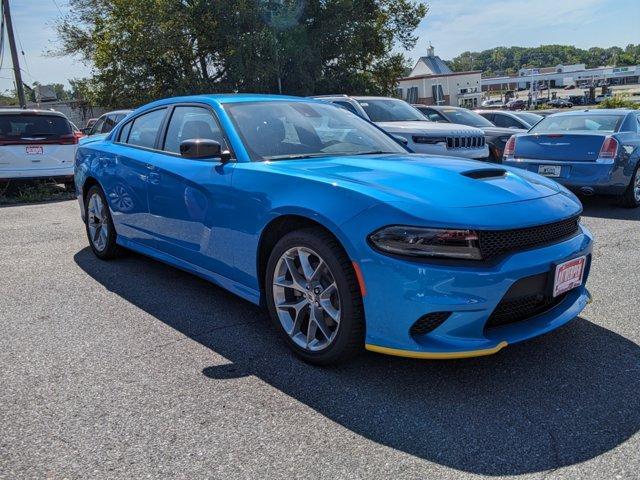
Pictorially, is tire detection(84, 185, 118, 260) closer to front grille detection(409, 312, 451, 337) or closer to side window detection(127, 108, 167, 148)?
side window detection(127, 108, 167, 148)

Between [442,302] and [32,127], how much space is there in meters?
9.97

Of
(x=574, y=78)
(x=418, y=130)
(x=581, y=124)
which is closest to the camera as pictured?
(x=581, y=124)

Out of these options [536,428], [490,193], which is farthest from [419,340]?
[490,193]

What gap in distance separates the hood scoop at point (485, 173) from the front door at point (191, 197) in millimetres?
1464

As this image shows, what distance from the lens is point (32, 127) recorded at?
10.4 metres

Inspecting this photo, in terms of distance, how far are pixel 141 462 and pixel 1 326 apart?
7.22 feet

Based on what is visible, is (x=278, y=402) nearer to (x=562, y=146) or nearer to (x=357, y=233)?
(x=357, y=233)

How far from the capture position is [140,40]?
26.3 metres

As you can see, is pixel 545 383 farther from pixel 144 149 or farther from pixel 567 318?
pixel 144 149

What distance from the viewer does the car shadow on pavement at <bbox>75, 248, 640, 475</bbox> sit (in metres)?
2.39

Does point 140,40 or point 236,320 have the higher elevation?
point 140,40

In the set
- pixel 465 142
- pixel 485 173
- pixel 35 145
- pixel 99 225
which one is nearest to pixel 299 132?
pixel 485 173

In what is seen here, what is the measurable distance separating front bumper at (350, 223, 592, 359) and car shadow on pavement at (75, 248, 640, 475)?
0.89ft

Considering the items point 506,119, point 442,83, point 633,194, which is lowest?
point 633,194
